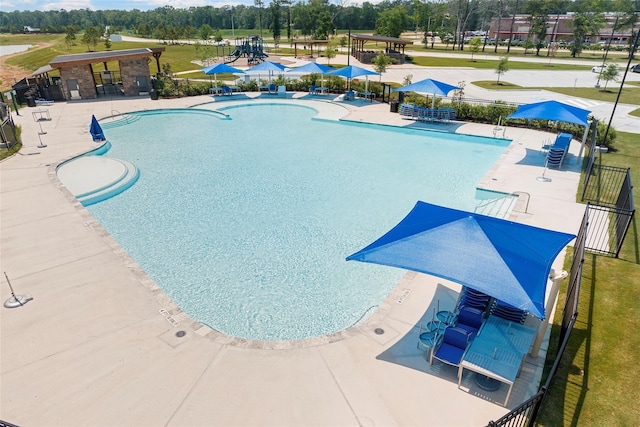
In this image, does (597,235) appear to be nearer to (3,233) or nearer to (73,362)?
(73,362)

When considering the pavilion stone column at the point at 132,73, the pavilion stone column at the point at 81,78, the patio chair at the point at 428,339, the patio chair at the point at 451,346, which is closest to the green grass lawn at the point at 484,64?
the pavilion stone column at the point at 132,73

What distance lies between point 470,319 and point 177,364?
5546 mm

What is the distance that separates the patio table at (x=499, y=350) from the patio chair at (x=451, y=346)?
0.72 feet

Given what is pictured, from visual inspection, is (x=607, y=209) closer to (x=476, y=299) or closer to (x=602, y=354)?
(x=602, y=354)

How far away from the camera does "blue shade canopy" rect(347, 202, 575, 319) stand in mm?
6281

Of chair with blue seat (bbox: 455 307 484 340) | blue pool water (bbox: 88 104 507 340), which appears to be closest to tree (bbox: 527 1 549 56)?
blue pool water (bbox: 88 104 507 340)

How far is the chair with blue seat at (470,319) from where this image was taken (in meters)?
7.48

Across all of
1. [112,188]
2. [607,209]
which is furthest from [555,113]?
[112,188]

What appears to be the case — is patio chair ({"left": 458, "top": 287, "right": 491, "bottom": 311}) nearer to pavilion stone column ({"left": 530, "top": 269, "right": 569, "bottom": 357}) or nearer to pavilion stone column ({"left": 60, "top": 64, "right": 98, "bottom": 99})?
pavilion stone column ({"left": 530, "top": 269, "right": 569, "bottom": 357})

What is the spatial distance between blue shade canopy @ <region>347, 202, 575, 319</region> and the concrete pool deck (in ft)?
6.00

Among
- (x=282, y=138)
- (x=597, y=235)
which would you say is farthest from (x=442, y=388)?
(x=282, y=138)

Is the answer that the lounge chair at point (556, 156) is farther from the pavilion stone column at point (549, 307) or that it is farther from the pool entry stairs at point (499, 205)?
the pavilion stone column at point (549, 307)

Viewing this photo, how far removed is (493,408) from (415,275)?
3861 millimetres

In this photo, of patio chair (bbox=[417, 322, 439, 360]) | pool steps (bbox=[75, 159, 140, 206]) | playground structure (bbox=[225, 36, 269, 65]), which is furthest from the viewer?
playground structure (bbox=[225, 36, 269, 65])
